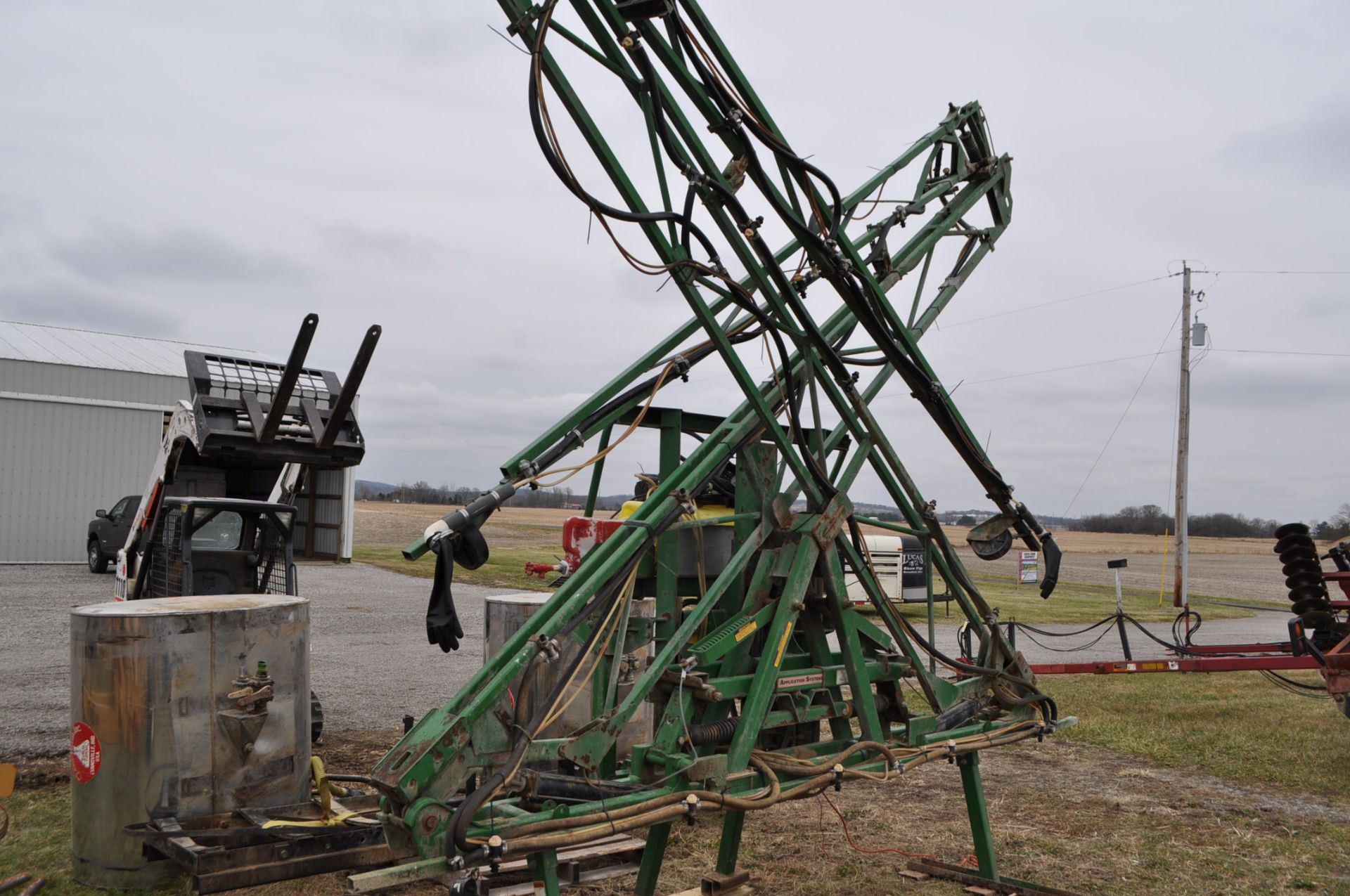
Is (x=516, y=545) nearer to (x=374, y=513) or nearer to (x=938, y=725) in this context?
(x=374, y=513)

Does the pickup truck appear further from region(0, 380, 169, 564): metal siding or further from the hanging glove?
the hanging glove

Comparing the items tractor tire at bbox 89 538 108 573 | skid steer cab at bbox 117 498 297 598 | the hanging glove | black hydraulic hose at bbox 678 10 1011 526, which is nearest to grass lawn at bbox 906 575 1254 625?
skid steer cab at bbox 117 498 297 598

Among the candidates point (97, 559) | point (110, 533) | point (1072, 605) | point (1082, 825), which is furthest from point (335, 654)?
point (1072, 605)

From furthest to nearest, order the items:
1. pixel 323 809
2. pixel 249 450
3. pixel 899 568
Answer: pixel 899 568
pixel 249 450
pixel 323 809

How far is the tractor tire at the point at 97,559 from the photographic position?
24.9m

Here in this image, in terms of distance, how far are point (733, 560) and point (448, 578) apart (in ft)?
5.05

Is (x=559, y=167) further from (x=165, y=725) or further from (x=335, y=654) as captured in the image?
(x=335, y=654)

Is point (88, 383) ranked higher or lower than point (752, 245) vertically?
higher

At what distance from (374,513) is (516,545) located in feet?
91.4

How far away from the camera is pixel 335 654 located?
14305 millimetres

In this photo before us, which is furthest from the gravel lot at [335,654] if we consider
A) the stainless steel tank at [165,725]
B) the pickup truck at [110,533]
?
the stainless steel tank at [165,725]

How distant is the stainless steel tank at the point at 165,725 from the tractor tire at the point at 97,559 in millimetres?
21105

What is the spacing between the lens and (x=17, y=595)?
19594 millimetres

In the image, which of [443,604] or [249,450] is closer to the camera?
[443,604]
